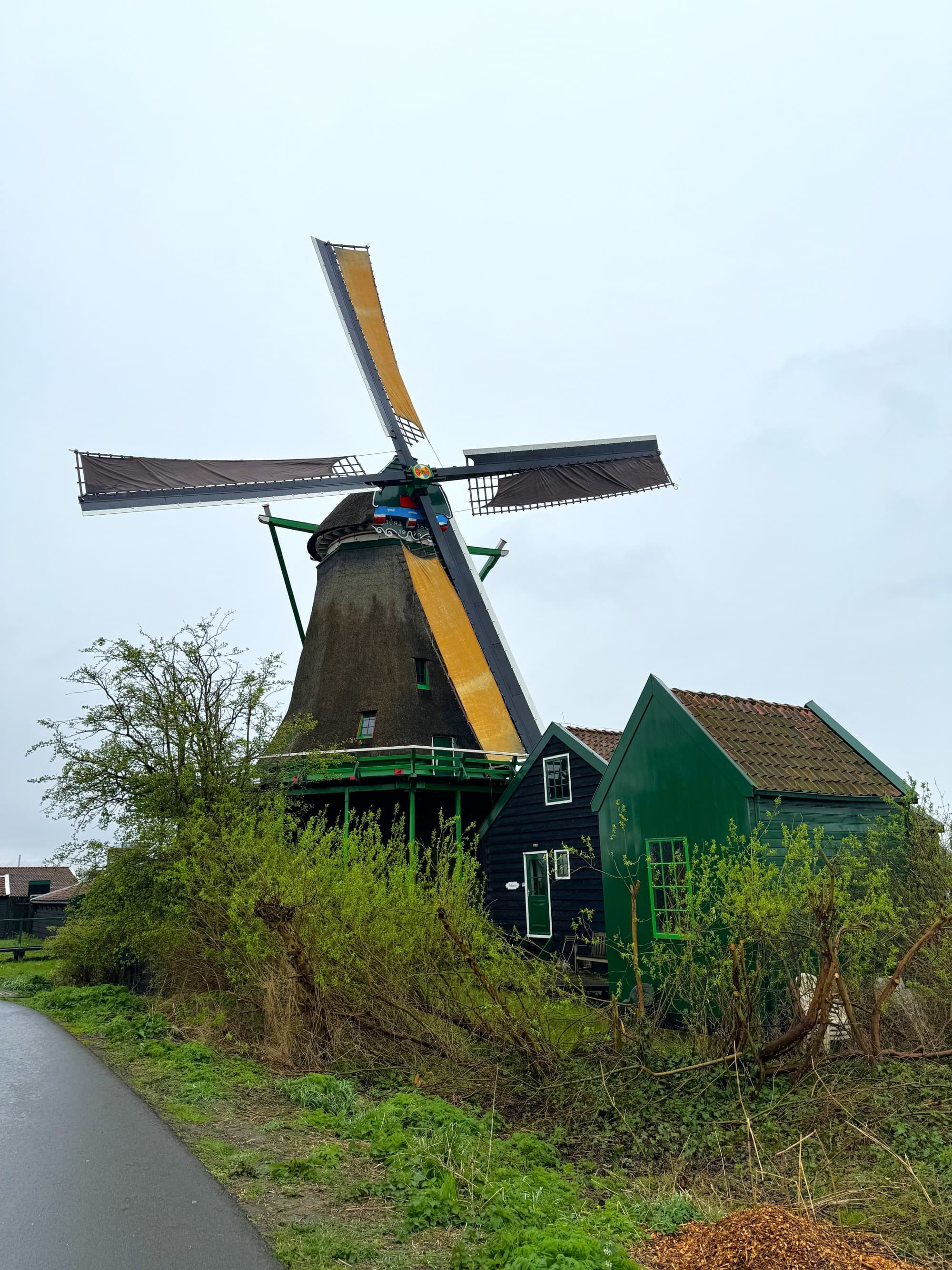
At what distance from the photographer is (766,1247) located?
4.92m

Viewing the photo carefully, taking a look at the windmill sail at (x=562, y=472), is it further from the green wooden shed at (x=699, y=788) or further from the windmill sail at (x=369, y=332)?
the green wooden shed at (x=699, y=788)

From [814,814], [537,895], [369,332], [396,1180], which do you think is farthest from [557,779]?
[369,332]

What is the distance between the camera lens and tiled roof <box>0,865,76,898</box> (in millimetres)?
54875

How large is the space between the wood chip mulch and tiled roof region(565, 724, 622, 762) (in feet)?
43.6

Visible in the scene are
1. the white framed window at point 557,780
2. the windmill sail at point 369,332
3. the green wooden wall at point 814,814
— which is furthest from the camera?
Result: the windmill sail at point 369,332

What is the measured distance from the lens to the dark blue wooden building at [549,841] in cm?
1838

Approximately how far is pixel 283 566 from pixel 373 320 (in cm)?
930

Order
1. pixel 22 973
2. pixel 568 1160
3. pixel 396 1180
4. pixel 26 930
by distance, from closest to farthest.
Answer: pixel 396 1180
pixel 568 1160
pixel 22 973
pixel 26 930

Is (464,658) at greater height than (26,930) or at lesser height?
greater

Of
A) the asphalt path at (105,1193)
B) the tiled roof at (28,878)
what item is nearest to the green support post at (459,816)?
the asphalt path at (105,1193)

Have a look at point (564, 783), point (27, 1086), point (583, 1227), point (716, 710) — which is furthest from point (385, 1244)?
point (564, 783)

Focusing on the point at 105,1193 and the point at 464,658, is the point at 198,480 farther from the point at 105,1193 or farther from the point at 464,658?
the point at 105,1193

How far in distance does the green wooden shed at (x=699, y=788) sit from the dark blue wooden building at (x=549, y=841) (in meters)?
4.18

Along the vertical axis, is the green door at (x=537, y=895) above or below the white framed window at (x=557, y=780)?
below
